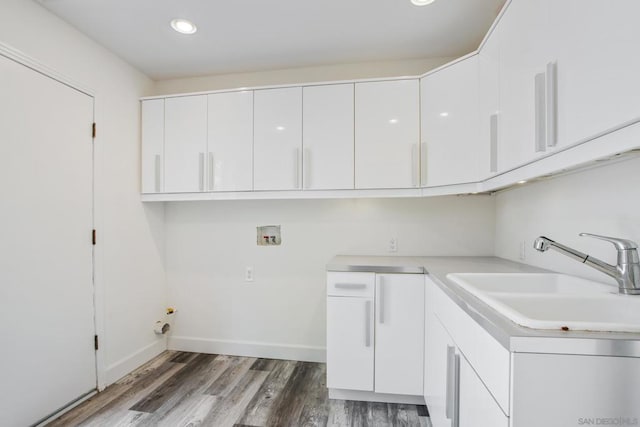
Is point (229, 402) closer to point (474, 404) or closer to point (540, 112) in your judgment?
point (474, 404)

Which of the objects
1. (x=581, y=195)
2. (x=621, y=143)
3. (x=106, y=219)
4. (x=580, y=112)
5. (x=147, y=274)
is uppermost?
(x=580, y=112)

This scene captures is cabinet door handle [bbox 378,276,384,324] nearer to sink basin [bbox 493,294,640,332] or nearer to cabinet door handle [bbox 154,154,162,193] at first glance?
sink basin [bbox 493,294,640,332]

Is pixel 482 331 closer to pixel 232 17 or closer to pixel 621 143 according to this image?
pixel 621 143

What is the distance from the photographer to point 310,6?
1.83 m

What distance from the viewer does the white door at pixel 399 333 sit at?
191cm

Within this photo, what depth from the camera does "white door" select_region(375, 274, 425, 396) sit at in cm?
191

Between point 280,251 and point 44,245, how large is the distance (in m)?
1.57

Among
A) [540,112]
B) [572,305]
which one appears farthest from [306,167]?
[572,305]

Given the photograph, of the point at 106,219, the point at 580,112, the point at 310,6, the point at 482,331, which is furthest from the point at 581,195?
the point at 106,219

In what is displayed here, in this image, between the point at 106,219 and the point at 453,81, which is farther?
the point at 106,219

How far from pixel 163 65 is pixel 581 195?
299 centimetres

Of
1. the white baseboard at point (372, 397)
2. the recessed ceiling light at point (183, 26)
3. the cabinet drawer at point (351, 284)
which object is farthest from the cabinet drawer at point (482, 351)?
the recessed ceiling light at point (183, 26)

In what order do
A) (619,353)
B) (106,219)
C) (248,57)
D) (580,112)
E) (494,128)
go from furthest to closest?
(248,57)
(106,219)
(494,128)
(580,112)
(619,353)

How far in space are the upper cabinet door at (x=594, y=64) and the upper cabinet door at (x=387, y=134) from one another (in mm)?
1100
